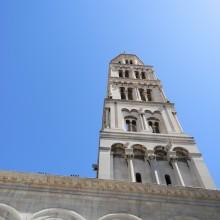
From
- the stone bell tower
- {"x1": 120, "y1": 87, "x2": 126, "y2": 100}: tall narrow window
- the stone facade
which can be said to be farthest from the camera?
{"x1": 120, "y1": 87, "x2": 126, "y2": 100}: tall narrow window

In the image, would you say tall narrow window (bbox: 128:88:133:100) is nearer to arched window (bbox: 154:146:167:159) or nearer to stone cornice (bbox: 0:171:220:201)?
arched window (bbox: 154:146:167:159)

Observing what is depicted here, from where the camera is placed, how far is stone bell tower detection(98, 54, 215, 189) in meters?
19.0

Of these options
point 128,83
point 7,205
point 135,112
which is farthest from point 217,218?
point 128,83

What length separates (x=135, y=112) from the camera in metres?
25.8

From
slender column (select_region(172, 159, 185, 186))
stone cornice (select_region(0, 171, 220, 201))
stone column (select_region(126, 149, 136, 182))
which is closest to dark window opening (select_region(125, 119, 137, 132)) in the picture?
stone column (select_region(126, 149, 136, 182))

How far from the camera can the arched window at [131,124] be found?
2411 cm

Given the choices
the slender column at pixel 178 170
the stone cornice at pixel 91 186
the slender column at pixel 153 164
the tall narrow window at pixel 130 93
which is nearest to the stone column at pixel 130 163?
the slender column at pixel 153 164

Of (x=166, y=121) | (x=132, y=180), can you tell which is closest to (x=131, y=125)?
(x=166, y=121)

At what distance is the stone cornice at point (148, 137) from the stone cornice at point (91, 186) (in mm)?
6434

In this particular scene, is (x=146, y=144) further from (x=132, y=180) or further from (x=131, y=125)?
(x=132, y=180)

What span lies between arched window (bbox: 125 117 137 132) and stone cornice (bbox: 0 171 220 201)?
8.74m

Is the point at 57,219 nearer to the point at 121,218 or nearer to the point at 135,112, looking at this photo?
the point at 121,218

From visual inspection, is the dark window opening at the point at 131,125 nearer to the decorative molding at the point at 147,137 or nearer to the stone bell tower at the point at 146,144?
the stone bell tower at the point at 146,144

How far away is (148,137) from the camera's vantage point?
866 inches
